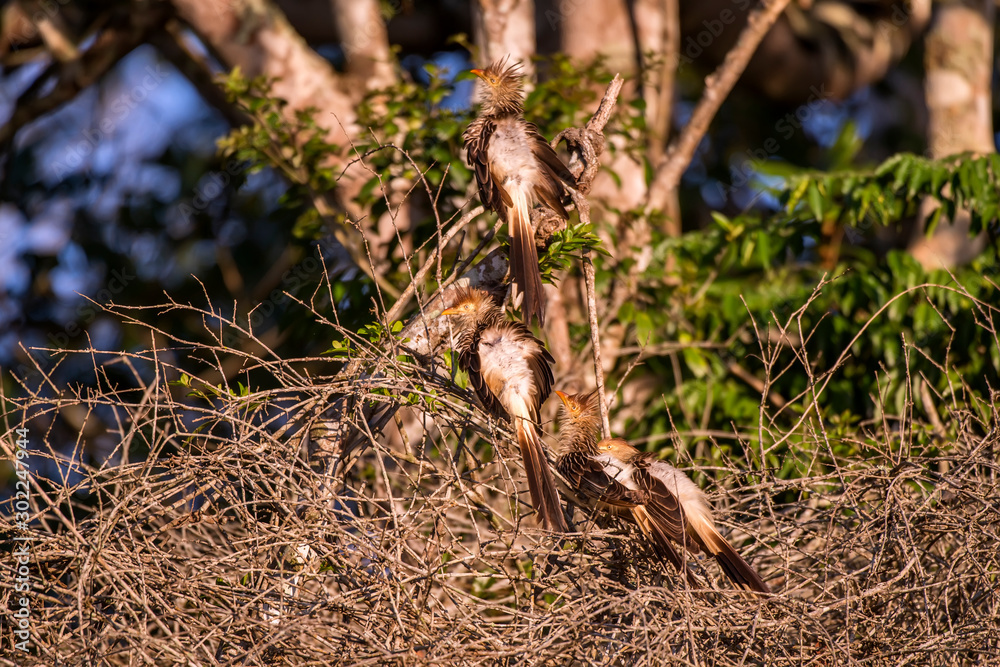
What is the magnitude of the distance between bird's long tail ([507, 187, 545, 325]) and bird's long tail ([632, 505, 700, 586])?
29.7 inches

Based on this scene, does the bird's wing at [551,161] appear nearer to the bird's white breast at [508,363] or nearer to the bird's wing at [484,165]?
the bird's wing at [484,165]

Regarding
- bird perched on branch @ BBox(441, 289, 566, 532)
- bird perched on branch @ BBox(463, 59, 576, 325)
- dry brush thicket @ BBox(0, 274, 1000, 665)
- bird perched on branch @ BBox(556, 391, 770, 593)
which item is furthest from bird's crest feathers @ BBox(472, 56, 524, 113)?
bird perched on branch @ BBox(556, 391, 770, 593)

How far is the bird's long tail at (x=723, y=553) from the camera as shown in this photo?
3.07 m

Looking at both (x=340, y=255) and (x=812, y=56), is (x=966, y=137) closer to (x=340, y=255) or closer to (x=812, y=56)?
(x=812, y=56)

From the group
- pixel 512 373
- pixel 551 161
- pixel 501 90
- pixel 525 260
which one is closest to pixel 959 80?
pixel 501 90

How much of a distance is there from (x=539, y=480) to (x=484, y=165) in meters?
1.46

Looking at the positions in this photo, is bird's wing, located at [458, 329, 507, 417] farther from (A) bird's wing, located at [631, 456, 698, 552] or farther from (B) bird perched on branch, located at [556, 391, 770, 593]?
(A) bird's wing, located at [631, 456, 698, 552]

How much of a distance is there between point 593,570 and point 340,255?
4.02m

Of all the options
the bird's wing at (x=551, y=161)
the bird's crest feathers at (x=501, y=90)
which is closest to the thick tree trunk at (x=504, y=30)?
the bird's crest feathers at (x=501, y=90)

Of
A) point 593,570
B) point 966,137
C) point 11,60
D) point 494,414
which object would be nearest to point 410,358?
point 494,414

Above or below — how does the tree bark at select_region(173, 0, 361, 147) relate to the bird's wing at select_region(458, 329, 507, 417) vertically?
above

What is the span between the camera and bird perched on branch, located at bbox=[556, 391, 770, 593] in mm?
3021

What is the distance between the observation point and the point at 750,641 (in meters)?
2.57

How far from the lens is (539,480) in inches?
122
